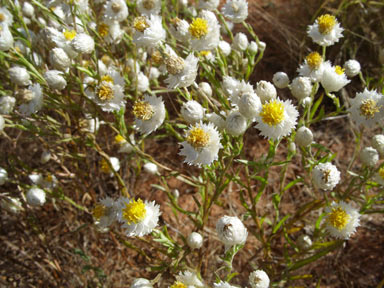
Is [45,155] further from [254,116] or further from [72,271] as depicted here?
[254,116]

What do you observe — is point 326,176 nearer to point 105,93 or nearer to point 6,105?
point 105,93

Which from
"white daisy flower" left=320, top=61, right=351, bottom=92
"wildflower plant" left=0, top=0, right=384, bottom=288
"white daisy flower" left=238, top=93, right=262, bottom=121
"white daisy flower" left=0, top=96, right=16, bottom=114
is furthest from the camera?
"white daisy flower" left=0, top=96, right=16, bottom=114

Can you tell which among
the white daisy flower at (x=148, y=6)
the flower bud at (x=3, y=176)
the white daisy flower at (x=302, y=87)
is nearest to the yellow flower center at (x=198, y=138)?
the white daisy flower at (x=302, y=87)

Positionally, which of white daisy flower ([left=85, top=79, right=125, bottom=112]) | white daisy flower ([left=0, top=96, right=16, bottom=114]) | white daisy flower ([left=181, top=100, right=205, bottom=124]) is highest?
white daisy flower ([left=181, top=100, right=205, bottom=124])

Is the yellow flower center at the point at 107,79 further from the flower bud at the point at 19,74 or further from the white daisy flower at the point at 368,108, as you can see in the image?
the white daisy flower at the point at 368,108

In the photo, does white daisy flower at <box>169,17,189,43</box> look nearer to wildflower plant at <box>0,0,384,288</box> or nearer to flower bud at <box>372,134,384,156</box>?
wildflower plant at <box>0,0,384,288</box>

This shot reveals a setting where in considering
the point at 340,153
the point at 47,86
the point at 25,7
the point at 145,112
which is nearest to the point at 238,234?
the point at 145,112

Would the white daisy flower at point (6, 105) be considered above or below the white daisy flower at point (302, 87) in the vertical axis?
below

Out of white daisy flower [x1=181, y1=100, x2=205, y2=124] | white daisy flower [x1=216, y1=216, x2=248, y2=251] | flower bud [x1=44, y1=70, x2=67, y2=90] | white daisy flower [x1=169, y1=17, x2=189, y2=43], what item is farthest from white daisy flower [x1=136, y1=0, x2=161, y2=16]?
white daisy flower [x1=216, y1=216, x2=248, y2=251]
